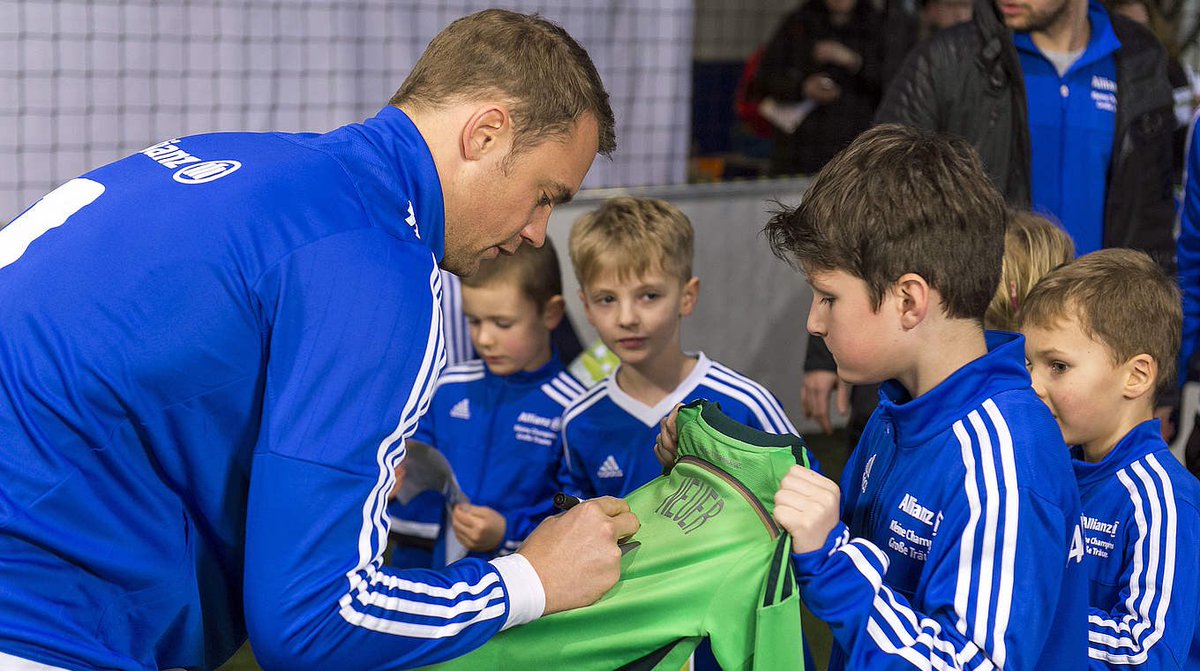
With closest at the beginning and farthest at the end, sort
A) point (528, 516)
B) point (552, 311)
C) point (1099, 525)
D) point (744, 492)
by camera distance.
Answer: point (744, 492), point (1099, 525), point (528, 516), point (552, 311)

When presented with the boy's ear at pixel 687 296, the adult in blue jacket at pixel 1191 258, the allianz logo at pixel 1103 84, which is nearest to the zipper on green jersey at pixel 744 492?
the boy's ear at pixel 687 296

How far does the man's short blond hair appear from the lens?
9.14 feet

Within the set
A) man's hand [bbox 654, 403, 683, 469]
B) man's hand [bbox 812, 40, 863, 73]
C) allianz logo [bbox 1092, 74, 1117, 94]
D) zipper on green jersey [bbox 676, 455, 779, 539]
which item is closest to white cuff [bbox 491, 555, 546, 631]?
zipper on green jersey [bbox 676, 455, 779, 539]

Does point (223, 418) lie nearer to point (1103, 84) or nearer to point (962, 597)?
point (962, 597)

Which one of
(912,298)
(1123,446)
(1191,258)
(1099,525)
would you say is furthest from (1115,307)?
(1191,258)

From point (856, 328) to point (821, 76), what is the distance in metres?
4.54

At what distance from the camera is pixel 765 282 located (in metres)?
5.25

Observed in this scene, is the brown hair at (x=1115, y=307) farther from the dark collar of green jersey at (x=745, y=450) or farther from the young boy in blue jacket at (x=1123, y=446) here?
the dark collar of green jersey at (x=745, y=450)

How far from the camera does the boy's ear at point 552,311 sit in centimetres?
309

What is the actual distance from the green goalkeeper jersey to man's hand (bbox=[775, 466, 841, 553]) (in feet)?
0.08

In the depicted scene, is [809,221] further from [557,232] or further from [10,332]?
[557,232]

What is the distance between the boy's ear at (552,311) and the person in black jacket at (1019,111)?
2.23 ft

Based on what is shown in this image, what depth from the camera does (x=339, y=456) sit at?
1379 millimetres

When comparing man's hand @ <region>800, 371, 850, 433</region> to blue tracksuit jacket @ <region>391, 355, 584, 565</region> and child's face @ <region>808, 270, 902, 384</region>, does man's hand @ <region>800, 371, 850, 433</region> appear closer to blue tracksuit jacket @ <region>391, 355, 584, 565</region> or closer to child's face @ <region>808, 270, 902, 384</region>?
blue tracksuit jacket @ <region>391, 355, 584, 565</region>
